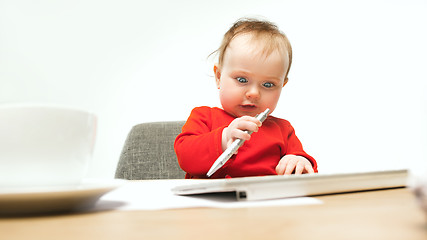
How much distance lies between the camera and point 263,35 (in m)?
1.06

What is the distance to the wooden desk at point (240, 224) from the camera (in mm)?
241

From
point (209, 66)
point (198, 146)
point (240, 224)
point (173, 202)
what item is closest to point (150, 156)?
point (198, 146)

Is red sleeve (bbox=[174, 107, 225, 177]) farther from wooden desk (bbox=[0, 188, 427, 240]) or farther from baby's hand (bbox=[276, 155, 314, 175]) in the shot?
wooden desk (bbox=[0, 188, 427, 240])

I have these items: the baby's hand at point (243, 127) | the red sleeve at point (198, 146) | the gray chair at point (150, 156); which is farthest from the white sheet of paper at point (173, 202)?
the gray chair at point (150, 156)

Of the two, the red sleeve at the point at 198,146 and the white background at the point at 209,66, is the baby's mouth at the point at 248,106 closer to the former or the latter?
the red sleeve at the point at 198,146

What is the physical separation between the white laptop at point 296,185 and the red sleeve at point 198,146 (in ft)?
1.35

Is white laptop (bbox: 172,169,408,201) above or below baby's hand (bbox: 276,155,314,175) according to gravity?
above

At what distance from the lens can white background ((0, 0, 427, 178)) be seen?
2.21m

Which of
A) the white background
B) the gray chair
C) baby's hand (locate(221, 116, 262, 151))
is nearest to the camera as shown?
baby's hand (locate(221, 116, 262, 151))

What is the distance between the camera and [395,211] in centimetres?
32

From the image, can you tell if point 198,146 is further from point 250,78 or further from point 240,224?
point 240,224

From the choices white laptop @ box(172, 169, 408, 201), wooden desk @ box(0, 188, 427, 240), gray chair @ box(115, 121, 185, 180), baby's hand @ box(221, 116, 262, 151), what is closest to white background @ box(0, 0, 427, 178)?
gray chair @ box(115, 121, 185, 180)

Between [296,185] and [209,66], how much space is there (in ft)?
6.56

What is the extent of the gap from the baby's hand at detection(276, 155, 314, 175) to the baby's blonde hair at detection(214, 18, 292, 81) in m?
0.28
